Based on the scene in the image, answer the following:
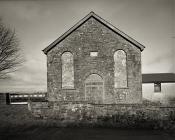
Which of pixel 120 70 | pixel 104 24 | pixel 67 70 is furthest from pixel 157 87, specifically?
pixel 67 70

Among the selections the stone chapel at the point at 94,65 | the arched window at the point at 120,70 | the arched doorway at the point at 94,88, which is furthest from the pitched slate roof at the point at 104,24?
the arched doorway at the point at 94,88

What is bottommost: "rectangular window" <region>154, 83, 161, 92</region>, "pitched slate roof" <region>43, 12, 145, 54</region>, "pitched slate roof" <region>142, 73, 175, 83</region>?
"rectangular window" <region>154, 83, 161, 92</region>

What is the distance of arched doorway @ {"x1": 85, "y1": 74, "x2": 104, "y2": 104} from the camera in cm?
2119

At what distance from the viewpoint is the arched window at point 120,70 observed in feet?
69.6

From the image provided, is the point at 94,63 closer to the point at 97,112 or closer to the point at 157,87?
the point at 97,112

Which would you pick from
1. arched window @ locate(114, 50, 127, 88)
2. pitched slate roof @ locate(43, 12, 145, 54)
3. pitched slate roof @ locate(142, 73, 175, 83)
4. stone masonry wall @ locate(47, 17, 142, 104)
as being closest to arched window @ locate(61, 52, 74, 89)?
stone masonry wall @ locate(47, 17, 142, 104)

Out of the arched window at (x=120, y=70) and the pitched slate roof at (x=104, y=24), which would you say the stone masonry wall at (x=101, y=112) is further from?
the pitched slate roof at (x=104, y=24)

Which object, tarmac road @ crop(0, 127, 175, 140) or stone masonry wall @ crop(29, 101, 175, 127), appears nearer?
tarmac road @ crop(0, 127, 175, 140)

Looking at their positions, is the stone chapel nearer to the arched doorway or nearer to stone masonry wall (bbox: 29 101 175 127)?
the arched doorway

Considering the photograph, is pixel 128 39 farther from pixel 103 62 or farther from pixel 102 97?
pixel 102 97

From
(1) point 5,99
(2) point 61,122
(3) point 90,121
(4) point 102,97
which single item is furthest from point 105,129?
(1) point 5,99

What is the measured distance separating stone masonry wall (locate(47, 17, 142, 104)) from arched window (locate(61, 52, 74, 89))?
300 mm

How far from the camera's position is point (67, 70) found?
21453 mm

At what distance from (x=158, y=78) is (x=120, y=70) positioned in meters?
14.3
